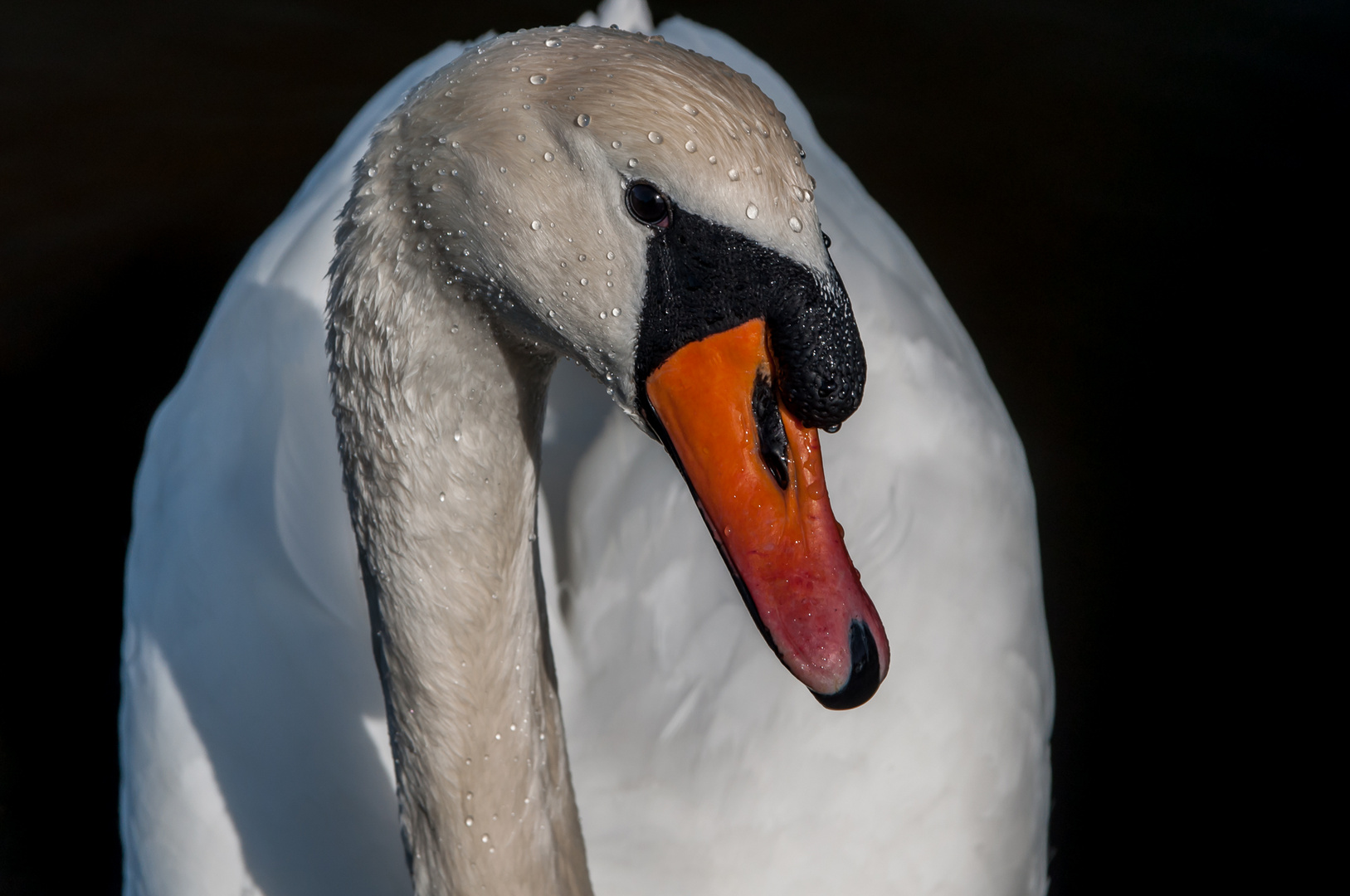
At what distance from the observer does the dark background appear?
4328 millimetres

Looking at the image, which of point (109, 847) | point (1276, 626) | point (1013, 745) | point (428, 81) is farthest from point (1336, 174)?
point (109, 847)

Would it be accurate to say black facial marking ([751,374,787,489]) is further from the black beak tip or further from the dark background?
the dark background

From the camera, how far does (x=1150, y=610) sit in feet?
15.0

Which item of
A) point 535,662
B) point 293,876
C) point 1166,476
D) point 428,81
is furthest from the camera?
point 1166,476

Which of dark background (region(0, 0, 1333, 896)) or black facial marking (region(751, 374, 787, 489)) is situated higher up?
black facial marking (region(751, 374, 787, 489))

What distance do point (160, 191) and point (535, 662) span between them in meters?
3.86

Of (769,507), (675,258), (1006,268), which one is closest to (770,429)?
(769,507)

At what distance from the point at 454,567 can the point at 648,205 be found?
28.7 inches

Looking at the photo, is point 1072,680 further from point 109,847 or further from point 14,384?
point 14,384

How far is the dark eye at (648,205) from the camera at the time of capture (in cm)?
158

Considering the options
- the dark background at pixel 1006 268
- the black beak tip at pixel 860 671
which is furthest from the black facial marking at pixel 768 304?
the dark background at pixel 1006 268

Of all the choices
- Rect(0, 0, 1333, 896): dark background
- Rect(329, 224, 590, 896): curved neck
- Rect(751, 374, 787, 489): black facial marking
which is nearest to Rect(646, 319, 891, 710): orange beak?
Rect(751, 374, 787, 489): black facial marking

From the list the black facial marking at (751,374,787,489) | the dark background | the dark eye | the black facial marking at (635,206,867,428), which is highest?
the dark eye

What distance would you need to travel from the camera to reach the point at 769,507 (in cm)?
171
